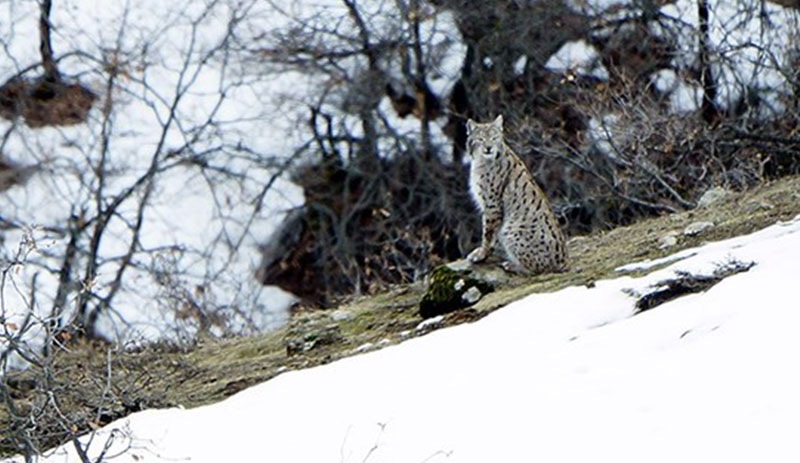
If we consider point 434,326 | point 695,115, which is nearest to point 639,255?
point 434,326

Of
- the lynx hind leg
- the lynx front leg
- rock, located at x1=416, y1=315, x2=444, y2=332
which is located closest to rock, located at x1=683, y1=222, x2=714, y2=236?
the lynx hind leg

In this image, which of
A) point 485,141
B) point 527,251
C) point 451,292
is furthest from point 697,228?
point 451,292

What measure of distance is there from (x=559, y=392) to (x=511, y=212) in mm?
3482

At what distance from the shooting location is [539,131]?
75.9 feet

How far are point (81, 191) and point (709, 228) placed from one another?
12205 millimetres

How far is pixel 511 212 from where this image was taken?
44.1 ft

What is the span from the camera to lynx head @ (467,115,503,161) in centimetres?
1355

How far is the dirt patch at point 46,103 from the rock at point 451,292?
12.6 m

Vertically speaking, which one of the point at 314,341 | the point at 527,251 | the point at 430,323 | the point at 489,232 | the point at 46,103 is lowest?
the point at 430,323

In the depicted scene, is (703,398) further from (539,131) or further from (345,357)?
(539,131)

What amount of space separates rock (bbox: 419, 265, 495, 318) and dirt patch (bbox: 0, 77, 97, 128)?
41.2ft

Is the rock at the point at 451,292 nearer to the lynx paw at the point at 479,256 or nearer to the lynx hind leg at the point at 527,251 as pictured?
the lynx hind leg at the point at 527,251

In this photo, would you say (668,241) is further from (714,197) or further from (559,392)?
(559,392)

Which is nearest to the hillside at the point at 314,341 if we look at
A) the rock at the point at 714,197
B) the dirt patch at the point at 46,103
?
the rock at the point at 714,197
